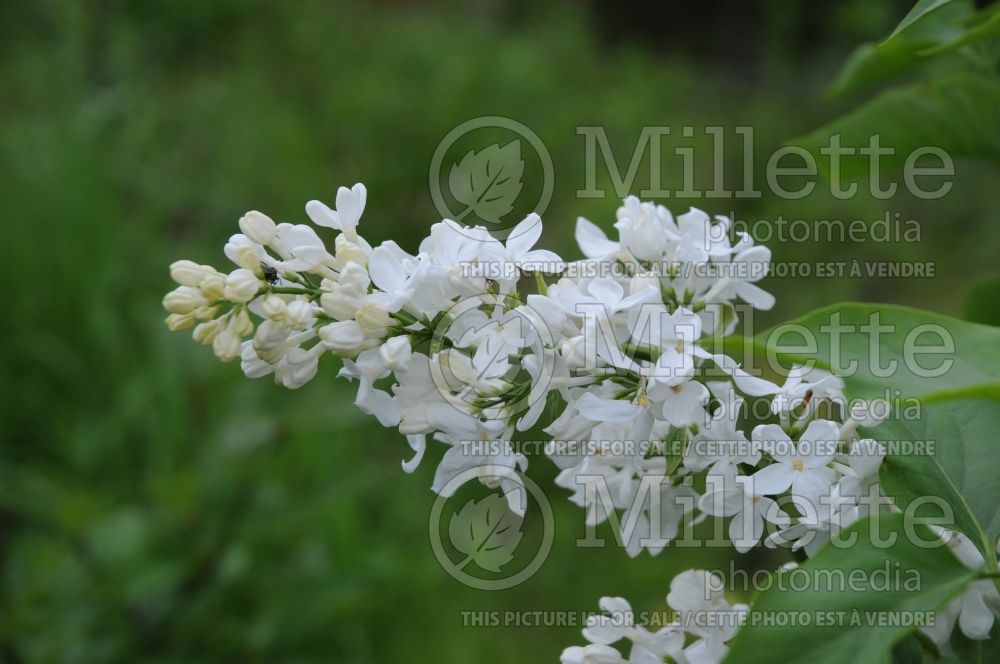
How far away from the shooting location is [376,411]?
54cm

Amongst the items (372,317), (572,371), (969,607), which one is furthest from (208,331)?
(969,607)

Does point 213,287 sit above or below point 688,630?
above

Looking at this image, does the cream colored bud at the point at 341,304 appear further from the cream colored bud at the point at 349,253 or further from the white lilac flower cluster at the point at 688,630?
the white lilac flower cluster at the point at 688,630

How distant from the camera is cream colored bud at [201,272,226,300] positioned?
55 centimetres

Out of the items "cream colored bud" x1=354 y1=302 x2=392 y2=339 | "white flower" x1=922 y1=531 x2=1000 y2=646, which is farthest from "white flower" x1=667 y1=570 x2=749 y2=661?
"cream colored bud" x1=354 y1=302 x2=392 y2=339

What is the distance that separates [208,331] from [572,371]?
0.22 m

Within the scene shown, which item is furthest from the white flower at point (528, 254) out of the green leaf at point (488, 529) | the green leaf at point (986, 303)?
the green leaf at point (986, 303)

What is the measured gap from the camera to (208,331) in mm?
562

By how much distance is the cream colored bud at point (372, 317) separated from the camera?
518mm

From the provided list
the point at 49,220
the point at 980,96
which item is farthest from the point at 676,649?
the point at 49,220

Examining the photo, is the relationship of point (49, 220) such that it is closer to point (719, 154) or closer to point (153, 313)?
point (153, 313)

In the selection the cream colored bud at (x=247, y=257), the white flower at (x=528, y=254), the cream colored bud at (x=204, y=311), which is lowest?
the cream colored bud at (x=204, y=311)

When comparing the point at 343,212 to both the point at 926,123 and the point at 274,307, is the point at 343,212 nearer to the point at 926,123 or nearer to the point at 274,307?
the point at 274,307

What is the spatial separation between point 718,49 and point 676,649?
4820mm
